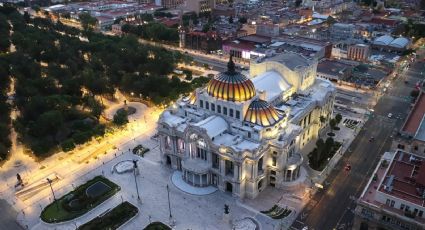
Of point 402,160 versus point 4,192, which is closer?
point 402,160

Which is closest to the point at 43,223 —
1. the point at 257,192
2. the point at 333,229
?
the point at 257,192

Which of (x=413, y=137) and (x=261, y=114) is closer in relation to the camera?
(x=413, y=137)

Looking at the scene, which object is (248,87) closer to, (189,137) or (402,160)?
(189,137)

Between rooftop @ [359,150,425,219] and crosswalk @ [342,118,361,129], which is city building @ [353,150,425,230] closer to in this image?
rooftop @ [359,150,425,219]

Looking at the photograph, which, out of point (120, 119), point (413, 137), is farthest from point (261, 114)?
point (120, 119)

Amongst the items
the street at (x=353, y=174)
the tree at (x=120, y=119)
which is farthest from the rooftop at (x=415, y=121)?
the tree at (x=120, y=119)

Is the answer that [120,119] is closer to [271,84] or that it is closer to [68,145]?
[68,145]
